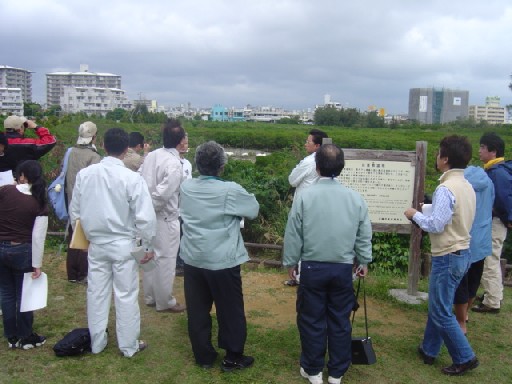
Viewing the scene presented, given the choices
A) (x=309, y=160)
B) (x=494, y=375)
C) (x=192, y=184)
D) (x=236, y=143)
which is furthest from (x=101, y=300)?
(x=236, y=143)

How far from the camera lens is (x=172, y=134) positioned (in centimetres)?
490

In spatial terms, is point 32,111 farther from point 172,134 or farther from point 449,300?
point 449,300

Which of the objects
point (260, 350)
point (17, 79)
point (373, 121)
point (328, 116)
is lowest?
point (260, 350)

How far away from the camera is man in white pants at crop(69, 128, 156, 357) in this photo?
12.7ft

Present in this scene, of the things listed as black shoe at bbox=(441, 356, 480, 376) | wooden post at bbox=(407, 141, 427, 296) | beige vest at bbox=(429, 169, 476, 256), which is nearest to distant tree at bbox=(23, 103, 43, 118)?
wooden post at bbox=(407, 141, 427, 296)

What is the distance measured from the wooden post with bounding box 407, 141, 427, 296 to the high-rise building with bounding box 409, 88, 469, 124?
58803mm

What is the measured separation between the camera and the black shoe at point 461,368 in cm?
382

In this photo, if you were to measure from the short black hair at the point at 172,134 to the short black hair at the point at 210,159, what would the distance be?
46.5 inches

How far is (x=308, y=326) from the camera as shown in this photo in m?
3.59

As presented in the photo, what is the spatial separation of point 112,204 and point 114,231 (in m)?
0.20

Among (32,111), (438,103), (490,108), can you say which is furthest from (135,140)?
(490,108)

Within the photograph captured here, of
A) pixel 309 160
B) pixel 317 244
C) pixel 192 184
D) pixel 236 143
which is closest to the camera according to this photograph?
pixel 317 244

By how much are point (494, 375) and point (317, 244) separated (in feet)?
5.83

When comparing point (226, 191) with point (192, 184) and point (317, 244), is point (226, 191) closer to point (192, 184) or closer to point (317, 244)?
point (192, 184)
